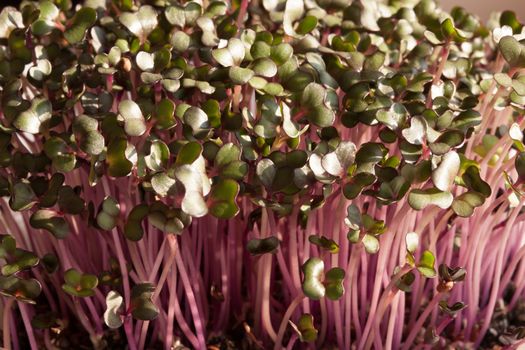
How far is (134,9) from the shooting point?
109 cm

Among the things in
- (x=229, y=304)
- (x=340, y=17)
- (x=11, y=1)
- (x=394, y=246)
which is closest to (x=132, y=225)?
(x=229, y=304)

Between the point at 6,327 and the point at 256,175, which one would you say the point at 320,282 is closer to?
the point at 256,175

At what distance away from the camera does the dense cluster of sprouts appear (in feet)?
2.70

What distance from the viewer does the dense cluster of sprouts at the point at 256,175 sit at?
0.82 meters

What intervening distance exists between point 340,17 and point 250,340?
0.56 m

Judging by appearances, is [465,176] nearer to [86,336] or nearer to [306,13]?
[306,13]

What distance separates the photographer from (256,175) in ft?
2.77

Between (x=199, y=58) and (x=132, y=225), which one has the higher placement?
(x=199, y=58)

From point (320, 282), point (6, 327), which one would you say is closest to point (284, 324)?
point (320, 282)

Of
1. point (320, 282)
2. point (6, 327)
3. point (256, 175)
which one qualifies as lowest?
point (6, 327)

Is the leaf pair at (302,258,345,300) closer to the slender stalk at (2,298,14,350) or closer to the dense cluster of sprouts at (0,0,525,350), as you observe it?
the dense cluster of sprouts at (0,0,525,350)

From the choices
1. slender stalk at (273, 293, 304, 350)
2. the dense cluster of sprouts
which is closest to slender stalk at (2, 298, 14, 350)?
the dense cluster of sprouts

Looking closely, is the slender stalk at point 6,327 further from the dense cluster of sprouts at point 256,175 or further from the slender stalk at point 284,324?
the slender stalk at point 284,324

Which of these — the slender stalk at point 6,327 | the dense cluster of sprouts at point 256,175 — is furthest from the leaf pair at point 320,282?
the slender stalk at point 6,327
